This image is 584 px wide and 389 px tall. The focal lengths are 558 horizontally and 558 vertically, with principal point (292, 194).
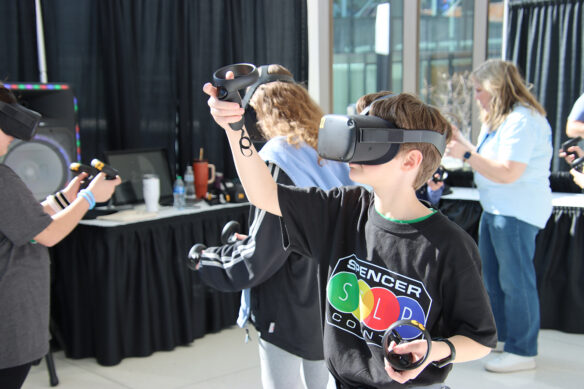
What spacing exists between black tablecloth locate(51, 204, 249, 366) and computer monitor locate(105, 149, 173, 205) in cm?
33

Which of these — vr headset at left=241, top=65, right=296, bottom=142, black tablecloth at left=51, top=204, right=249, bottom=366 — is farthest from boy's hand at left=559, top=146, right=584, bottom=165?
black tablecloth at left=51, top=204, right=249, bottom=366

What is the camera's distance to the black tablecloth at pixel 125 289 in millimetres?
2891

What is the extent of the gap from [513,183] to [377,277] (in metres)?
1.81

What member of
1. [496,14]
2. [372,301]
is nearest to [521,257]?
[372,301]

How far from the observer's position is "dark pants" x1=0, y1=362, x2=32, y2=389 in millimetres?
1627

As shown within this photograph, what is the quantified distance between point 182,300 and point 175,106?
138cm

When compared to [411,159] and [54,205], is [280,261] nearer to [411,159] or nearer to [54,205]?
[411,159]

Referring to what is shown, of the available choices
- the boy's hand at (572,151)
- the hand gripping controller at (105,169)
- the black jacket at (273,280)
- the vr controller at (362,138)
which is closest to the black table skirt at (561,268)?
the boy's hand at (572,151)

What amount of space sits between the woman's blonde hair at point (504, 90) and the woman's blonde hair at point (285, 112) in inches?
52.5

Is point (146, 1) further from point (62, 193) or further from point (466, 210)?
point (466, 210)

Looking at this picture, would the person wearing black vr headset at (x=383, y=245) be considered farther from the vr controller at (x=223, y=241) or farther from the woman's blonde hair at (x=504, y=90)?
the woman's blonde hair at (x=504, y=90)

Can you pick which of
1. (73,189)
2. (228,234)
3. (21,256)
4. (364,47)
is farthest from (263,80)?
(364,47)

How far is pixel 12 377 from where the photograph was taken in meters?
1.64

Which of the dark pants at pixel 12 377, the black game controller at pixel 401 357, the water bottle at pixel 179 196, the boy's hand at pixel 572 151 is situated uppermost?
the boy's hand at pixel 572 151
